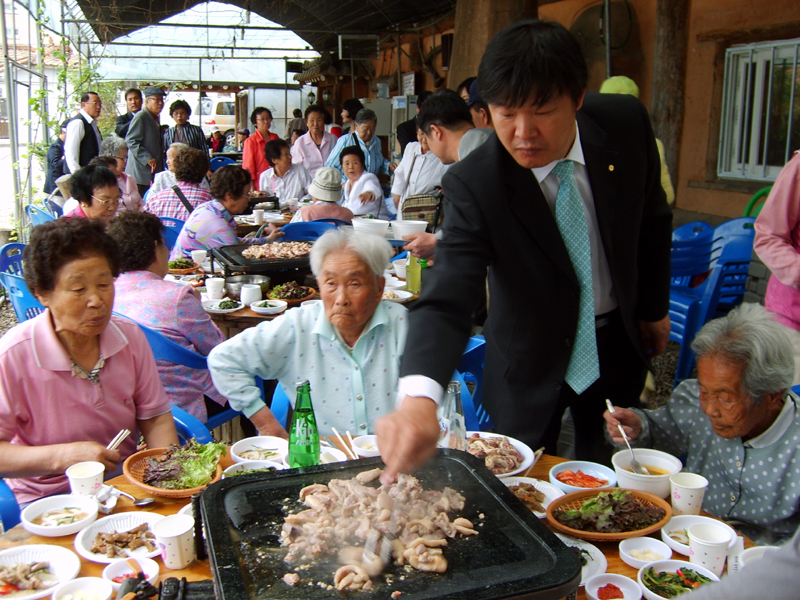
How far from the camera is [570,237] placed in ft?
7.30

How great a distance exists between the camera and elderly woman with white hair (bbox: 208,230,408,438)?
2.71 meters

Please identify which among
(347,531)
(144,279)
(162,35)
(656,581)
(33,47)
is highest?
(162,35)

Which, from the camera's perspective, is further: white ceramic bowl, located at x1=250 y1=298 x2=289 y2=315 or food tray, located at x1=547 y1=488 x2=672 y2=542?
white ceramic bowl, located at x1=250 y1=298 x2=289 y2=315

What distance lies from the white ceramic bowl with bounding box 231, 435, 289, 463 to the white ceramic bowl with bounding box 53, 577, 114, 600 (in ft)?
2.18

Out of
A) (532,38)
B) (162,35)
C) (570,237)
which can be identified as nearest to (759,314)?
(570,237)

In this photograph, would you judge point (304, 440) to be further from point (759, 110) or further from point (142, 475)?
point (759, 110)

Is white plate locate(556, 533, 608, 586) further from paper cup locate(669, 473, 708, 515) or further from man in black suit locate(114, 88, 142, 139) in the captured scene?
man in black suit locate(114, 88, 142, 139)

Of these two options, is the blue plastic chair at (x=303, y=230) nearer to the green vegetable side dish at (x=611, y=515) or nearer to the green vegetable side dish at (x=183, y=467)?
the green vegetable side dish at (x=183, y=467)

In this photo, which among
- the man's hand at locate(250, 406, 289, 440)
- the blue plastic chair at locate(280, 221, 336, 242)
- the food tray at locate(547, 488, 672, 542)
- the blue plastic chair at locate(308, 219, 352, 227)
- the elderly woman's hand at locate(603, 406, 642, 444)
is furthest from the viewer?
the blue plastic chair at locate(308, 219, 352, 227)

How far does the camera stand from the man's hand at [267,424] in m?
2.67

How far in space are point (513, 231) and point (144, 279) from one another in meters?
2.15

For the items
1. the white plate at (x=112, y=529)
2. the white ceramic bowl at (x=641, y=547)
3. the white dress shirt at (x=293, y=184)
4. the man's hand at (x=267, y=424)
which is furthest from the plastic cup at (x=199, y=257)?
the white ceramic bowl at (x=641, y=547)

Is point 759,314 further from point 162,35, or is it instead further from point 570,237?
point 162,35

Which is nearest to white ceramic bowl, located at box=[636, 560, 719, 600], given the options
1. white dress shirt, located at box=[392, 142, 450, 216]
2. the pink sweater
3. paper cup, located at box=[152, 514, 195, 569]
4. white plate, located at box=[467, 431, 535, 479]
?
white plate, located at box=[467, 431, 535, 479]
